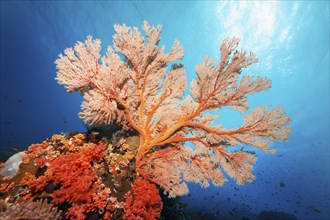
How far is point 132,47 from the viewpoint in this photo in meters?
4.37

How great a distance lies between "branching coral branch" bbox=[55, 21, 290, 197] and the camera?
4145mm

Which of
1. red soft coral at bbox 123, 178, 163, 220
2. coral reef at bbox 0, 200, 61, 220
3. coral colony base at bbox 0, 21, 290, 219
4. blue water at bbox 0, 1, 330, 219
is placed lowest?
coral reef at bbox 0, 200, 61, 220

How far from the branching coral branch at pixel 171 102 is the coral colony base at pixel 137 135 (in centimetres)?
2

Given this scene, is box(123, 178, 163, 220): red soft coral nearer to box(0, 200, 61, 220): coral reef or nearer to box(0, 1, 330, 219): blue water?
box(0, 200, 61, 220): coral reef

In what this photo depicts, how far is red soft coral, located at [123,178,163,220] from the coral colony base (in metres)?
0.02

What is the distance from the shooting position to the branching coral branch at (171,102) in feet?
13.6

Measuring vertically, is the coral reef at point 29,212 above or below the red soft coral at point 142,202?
below

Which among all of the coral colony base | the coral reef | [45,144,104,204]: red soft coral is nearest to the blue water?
the coral colony base

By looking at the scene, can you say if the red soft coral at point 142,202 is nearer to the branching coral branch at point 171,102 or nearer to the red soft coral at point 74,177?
the branching coral branch at point 171,102

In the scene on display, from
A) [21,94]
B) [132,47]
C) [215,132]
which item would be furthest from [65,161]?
[21,94]

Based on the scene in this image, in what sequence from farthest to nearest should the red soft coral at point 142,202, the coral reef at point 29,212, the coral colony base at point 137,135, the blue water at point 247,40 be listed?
the blue water at point 247,40, the red soft coral at point 142,202, the coral colony base at point 137,135, the coral reef at point 29,212

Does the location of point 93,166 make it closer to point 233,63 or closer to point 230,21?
point 233,63

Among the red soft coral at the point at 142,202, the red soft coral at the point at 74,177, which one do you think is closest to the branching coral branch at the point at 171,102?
the red soft coral at the point at 142,202

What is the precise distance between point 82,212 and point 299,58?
48802mm
